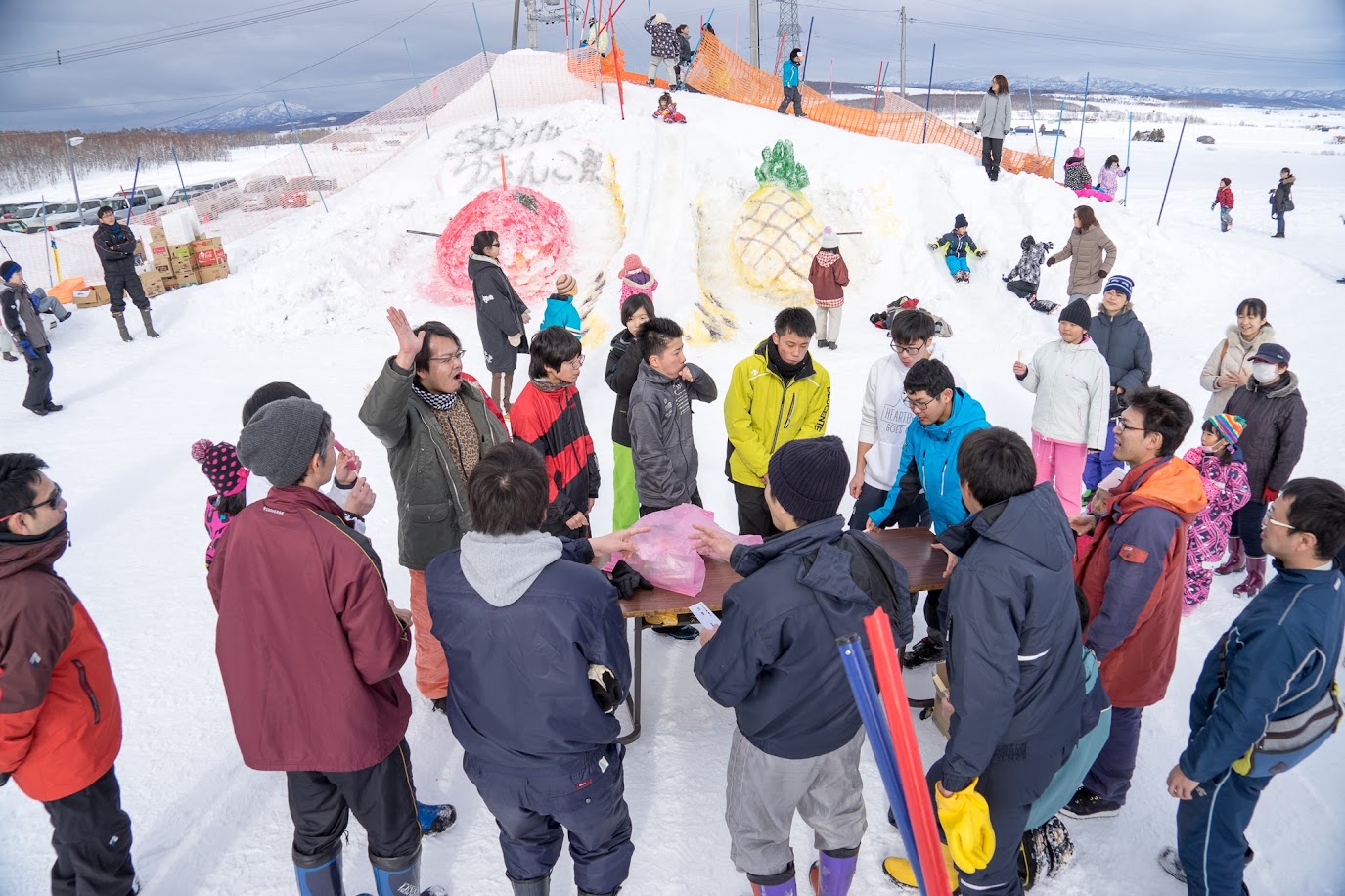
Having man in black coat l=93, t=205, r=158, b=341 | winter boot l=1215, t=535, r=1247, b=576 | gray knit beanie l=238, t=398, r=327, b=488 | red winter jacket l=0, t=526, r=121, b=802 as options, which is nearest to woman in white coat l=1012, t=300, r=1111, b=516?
winter boot l=1215, t=535, r=1247, b=576

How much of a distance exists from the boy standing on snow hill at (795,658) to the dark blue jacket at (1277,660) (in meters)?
1.06

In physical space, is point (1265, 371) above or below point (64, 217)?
above

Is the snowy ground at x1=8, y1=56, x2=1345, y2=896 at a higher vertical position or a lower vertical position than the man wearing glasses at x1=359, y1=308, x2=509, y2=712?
lower

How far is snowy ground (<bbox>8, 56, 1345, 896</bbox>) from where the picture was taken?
3.34 m

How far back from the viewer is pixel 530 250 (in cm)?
1173

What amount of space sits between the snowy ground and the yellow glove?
3.08 ft

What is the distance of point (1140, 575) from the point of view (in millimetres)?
2881

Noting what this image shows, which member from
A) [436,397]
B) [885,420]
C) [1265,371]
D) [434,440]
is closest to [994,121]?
[1265,371]

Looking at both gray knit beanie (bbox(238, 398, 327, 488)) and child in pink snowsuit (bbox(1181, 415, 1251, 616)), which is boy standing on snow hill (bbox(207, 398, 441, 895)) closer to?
gray knit beanie (bbox(238, 398, 327, 488))

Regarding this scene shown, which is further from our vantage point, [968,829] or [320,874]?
[320,874]

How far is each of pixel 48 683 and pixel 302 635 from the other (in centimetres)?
89

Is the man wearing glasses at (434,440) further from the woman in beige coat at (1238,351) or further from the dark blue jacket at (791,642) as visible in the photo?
the woman in beige coat at (1238,351)

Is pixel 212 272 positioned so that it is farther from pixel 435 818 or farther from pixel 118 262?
pixel 435 818

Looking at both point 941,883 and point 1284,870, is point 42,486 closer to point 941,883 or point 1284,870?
point 941,883
